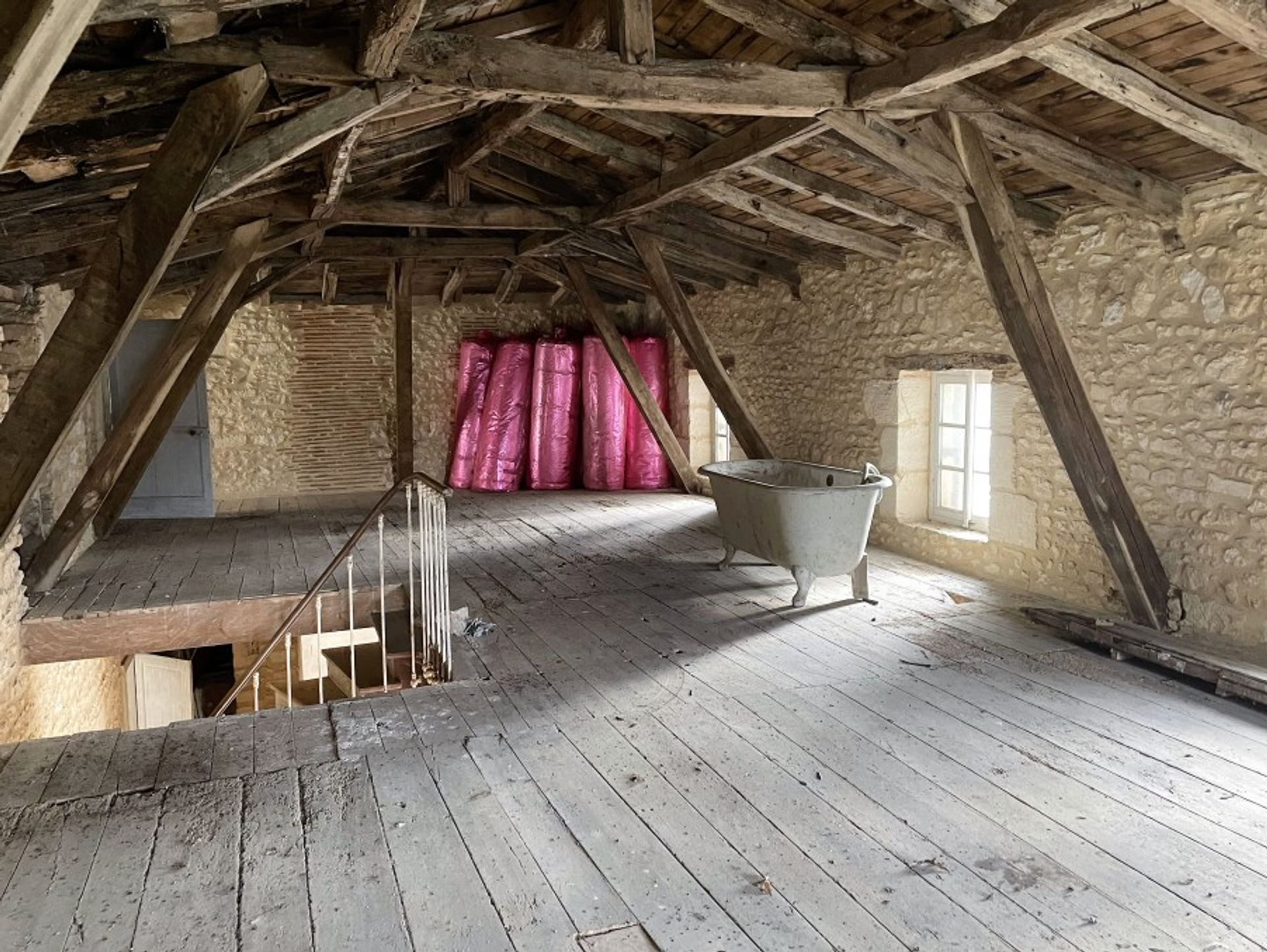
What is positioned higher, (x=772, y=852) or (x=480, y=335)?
(x=480, y=335)

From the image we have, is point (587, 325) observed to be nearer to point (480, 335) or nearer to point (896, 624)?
point (480, 335)

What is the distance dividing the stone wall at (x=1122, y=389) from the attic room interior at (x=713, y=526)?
22mm

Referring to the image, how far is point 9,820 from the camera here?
2738mm

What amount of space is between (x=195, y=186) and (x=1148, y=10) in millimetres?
3327

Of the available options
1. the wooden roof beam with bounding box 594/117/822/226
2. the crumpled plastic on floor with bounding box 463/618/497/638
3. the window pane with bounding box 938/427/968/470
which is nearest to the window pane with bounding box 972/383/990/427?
the window pane with bounding box 938/427/968/470

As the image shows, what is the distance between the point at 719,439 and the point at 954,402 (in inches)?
Answer: 145

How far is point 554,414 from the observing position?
9688 mm

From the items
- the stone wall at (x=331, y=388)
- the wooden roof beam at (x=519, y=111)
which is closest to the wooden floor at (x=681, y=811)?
the wooden roof beam at (x=519, y=111)

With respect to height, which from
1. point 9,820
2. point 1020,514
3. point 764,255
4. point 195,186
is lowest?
point 9,820

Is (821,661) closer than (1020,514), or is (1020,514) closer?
(821,661)

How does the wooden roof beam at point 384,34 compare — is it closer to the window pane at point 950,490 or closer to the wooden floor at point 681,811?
the wooden floor at point 681,811

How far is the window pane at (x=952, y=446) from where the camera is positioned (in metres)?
6.05

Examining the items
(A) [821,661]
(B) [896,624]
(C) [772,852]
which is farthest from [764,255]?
(C) [772,852]

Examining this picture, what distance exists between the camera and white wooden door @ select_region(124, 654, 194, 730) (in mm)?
8227
